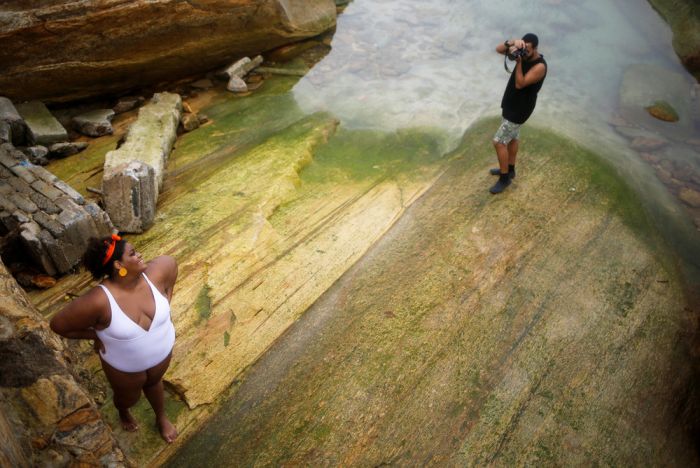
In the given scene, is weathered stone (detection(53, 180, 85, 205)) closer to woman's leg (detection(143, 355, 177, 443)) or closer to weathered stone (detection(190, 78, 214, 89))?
woman's leg (detection(143, 355, 177, 443))

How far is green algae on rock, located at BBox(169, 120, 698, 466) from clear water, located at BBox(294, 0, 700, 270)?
125 centimetres

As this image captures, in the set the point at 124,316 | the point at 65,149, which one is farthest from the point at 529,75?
the point at 65,149

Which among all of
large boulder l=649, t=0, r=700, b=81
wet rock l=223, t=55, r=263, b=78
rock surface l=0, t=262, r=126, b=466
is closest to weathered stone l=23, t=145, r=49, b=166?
wet rock l=223, t=55, r=263, b=78

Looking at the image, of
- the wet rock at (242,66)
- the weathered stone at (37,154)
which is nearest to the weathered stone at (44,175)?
the weathered stone at (37,154)

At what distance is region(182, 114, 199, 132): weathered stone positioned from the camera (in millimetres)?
5992

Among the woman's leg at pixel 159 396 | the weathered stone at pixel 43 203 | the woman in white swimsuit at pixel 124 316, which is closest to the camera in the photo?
the woman in white swimsuit at pixel 124 316

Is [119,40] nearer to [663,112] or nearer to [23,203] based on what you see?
[23,203]

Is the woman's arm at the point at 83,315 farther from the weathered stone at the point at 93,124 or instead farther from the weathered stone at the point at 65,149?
the weathered stone at the point at 93,124

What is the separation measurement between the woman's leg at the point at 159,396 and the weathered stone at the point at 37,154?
3485 mm

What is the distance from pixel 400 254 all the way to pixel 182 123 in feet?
11.5

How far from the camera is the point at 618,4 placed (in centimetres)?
994

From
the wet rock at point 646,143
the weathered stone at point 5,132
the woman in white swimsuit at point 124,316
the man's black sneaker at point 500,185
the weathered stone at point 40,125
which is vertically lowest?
the wet rock at point 646,143

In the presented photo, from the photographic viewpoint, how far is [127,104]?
6273 millimetres

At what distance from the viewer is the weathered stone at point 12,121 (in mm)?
4965
